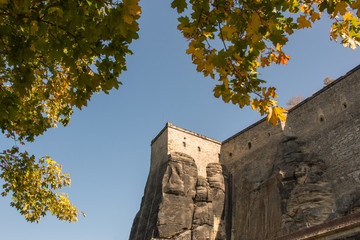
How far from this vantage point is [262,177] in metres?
21.5

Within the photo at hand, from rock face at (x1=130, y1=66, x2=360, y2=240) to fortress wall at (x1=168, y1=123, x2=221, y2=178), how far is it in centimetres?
8

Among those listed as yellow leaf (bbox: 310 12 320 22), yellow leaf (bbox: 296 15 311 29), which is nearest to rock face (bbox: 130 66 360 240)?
yellow leaf (bbox: 310 12 320 22)

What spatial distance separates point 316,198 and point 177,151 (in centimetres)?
1071

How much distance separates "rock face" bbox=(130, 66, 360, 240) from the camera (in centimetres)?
1689

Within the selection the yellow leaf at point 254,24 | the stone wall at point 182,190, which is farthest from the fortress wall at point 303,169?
the yellow leaf at point 254,24

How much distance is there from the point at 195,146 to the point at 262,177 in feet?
20.1

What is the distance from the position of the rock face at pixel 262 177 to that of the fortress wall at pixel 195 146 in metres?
0.08

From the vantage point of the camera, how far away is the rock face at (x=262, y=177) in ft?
55.4

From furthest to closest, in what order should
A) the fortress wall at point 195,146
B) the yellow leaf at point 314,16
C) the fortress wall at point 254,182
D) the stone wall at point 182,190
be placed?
1. the fortress wall at point 195,146
2. the stone wall at point 182,190
3. the fortress wall at point 254,182
4. the yellow leaf at point 314,16

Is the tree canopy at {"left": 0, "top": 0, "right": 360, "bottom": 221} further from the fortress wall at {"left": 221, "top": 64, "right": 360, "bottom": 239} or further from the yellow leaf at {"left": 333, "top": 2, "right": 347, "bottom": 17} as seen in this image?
the fortress wall at {"left": 221, "top": 64, "right": 360, "bottom": 239}

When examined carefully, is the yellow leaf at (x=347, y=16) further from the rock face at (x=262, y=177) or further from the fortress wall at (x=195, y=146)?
the fortress wall at (x=195, y=146)

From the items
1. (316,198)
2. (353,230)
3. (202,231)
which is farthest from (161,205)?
(353,230)

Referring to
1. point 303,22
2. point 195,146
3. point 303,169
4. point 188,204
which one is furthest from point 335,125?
point 303,22

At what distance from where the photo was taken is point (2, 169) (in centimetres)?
720
